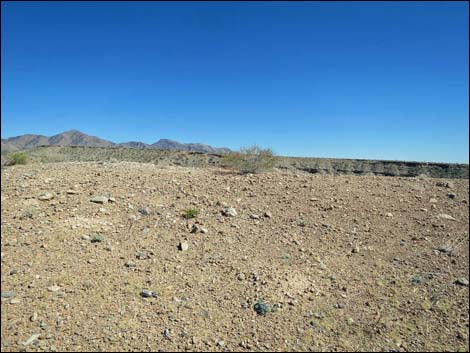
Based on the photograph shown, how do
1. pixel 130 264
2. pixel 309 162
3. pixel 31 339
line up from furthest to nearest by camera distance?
pixel 309 162, pixel 130 264, pixel 31 339

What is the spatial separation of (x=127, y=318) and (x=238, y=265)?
81.9 inches

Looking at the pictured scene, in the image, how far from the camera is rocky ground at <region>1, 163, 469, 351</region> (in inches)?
178

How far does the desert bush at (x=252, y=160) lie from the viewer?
38.5 feet

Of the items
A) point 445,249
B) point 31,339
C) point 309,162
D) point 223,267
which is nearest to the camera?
point 31,339

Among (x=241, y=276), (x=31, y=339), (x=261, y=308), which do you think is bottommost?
(x=31, y=339)

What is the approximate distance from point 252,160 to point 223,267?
652 cm

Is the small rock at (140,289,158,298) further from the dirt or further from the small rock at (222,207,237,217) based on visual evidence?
the dirt

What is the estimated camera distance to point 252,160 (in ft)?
39.3

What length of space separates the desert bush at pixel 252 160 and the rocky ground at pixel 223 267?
7.91 ft

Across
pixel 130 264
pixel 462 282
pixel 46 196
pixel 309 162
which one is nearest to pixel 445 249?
pixel 462 282

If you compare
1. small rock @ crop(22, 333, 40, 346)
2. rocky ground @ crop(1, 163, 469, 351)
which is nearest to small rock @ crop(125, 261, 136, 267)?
rocky ground @ crop(1, 163, 469, 351)

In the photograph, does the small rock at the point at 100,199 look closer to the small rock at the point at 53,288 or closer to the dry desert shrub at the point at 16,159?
the small rock at the point at 53,288

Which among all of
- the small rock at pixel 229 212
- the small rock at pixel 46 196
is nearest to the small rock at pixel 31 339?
the small rock at pixel 46 196

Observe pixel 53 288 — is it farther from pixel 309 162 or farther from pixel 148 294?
pixel 309 162
